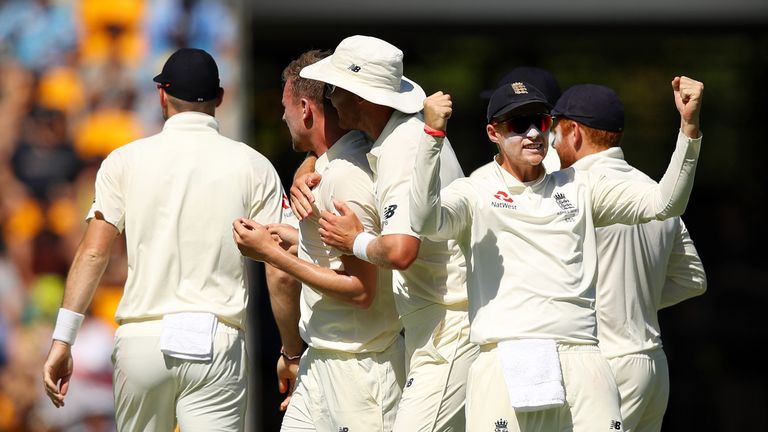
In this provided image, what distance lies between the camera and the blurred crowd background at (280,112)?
36.0ft

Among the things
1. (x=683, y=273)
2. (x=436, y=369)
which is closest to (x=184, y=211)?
(x=436, y=369)

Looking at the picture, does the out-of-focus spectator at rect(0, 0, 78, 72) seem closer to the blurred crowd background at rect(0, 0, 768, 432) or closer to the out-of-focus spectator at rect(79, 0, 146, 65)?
the blurred crowd background at rect(0, 0, 768, 432)

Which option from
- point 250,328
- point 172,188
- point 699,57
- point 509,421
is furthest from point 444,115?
point 699,57

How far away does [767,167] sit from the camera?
42.1 ft

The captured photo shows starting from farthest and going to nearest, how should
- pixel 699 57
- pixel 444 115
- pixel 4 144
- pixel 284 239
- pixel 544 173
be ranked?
pixel 699 57
pixel 4 144
pixel 284 239
pixel 544 173
pixel 444 115

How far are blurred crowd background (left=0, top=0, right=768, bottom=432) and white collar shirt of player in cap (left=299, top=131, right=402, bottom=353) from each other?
515cm

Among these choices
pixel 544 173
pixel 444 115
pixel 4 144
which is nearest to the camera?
pixel 444 115

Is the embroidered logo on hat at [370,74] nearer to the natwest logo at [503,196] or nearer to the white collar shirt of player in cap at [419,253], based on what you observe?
the white collar shirt of player in cap at [419,253]

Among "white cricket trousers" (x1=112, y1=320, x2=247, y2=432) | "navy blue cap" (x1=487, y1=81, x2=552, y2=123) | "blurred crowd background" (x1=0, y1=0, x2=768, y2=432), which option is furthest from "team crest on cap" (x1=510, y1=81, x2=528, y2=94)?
"blurred crowd background" (x1=0, y1=0, x2=768, y2=432)

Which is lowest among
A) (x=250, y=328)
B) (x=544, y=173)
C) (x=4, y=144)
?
(x=250, y=328)

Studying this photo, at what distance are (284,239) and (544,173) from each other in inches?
47.2

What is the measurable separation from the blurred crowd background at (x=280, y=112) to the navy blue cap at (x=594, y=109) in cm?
486

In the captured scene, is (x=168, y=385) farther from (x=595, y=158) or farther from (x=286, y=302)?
(x=595, y=158)

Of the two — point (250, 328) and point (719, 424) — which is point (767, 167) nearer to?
point (719, 424)
